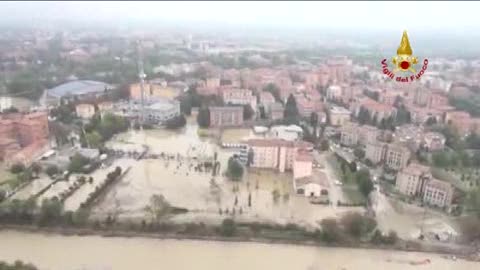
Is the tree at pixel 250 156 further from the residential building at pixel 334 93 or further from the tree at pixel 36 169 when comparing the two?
the residential building at pixel 334 93

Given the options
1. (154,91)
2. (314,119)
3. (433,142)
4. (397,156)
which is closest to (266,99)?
(314,119)

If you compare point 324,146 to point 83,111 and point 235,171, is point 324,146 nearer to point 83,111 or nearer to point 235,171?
point 235,171

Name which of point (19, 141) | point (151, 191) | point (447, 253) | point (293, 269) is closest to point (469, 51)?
point (447, 253)

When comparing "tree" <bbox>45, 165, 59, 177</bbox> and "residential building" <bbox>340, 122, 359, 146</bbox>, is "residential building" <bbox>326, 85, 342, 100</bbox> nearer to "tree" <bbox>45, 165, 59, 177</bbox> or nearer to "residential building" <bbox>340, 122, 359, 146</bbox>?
"residential building" <bbox>340, 122, 359, 146</bbox>

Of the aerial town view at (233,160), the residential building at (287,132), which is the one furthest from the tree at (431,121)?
the residential building at (287,132)

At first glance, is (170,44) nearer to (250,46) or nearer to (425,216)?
(250,46)

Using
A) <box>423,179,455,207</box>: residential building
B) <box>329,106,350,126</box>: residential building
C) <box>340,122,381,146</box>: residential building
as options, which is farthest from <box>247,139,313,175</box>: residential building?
<box>329,106,350,126</box>: residential building
